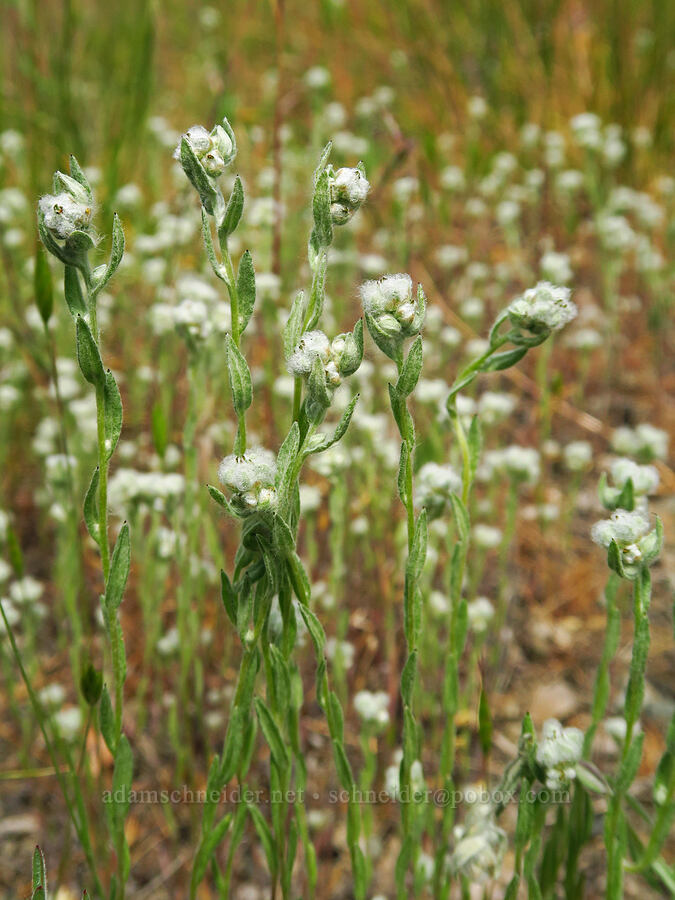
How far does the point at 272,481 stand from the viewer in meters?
0.90

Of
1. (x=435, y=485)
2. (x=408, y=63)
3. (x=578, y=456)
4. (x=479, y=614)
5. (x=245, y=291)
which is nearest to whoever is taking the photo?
(x=245, y=291)

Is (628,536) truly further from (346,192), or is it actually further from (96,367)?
(96,367)

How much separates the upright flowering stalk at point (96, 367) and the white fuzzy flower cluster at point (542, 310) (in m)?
0.48

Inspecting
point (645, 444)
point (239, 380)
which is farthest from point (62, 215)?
point (645, 444)

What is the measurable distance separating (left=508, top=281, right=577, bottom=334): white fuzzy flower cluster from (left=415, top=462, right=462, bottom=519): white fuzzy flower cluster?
1.44ft

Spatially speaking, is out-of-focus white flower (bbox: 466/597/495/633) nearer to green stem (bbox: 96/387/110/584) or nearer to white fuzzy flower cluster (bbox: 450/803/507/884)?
→ white fuzzy flower cluster (bbox: 450/803/507/884)

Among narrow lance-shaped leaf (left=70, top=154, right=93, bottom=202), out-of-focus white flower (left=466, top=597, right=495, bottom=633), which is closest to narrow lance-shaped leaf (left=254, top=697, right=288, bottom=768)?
narrow lance-shaped leaf (left=70, top=154, right=93, bottom=202)

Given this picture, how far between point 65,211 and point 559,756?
84 cm

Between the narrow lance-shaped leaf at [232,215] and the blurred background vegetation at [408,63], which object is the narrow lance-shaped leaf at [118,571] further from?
the blurred background vegetation at [408,63]

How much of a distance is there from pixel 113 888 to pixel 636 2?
4.41m

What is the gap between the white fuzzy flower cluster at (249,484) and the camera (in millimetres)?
876

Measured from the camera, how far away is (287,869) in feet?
3.67

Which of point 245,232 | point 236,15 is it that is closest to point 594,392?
point 245,232

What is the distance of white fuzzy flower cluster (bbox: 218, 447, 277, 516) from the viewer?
876 millimetres
